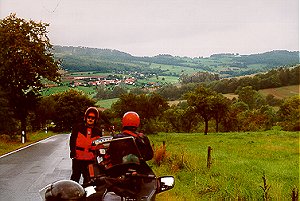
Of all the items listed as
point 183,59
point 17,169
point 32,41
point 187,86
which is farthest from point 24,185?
point 183,59

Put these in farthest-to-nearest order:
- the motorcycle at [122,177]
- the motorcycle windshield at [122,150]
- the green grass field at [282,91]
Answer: the green grass field at [282,91] → the motorcycle windshield at [122,150] → the motorcycle at [122,177]

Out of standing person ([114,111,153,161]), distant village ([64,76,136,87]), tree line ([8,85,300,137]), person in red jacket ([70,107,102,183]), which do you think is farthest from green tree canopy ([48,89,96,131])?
standing person ([114,111,153,161])

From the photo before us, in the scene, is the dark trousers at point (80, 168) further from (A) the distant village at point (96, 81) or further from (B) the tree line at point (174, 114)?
(B) the tree line at point (174, 114)

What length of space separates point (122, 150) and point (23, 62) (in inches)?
1134

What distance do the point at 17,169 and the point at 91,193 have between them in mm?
11401

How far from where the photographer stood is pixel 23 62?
31938 millimetres

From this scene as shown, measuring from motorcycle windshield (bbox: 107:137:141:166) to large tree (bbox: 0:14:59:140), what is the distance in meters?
28.2

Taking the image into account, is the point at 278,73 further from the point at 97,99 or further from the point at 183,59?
the point at 97,99

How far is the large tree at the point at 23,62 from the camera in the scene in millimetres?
31641

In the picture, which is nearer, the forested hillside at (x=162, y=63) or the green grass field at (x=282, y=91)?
the forested hillside at (x=162, y=63)

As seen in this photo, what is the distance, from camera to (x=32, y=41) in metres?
33.0

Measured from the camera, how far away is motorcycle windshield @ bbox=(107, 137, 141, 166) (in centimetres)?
466

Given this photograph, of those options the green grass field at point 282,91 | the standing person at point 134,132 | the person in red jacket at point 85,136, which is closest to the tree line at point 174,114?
the green grass field at point 282,91

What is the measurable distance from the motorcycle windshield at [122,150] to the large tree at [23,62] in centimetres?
2823
